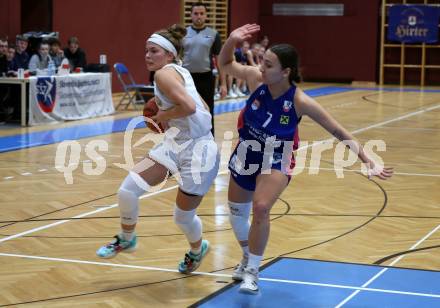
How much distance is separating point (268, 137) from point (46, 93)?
9601 millimetres

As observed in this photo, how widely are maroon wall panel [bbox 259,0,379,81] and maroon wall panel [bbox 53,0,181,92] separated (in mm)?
6053

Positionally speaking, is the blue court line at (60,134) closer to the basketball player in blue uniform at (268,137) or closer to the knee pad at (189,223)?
the knee pad at (189,223)

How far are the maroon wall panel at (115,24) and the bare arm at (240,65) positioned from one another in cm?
1327

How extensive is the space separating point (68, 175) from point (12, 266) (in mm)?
3849

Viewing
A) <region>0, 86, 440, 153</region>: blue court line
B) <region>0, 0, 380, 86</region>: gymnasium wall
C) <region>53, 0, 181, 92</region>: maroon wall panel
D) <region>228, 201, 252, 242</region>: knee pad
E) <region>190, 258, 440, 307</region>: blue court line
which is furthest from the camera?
<region>0, 0, 380, 86</region>: gymnasium wall

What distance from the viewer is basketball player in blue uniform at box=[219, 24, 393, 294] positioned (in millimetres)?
4949

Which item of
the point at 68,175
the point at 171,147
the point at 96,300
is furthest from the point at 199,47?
the point at 96,300

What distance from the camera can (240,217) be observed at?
526 centimetres

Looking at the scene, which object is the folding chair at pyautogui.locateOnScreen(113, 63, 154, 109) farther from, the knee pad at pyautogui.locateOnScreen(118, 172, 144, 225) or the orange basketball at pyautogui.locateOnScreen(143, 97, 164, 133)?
the knee pad at pyautogui.locateOnScreen(118, 172, 144, 225)

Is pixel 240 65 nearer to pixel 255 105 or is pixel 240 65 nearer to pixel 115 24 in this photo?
pixel 255 105

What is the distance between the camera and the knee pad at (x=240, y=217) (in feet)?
17.2

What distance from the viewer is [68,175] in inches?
373

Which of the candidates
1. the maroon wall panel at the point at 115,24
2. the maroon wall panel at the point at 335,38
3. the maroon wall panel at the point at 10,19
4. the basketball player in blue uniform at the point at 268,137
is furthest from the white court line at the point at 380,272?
the maroon wall panel at the point at 335,38

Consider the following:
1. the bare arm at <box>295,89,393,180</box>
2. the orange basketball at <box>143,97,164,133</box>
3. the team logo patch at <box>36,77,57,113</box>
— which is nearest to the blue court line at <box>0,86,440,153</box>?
the team logo patch at <box>36,77,57,113</box>
